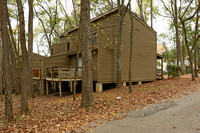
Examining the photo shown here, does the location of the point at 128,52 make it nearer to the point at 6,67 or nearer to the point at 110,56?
the point at 110,56

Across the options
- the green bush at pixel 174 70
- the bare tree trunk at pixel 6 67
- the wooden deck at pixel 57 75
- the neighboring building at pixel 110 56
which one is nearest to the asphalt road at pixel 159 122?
the bare tree trunk at pixel 6 67

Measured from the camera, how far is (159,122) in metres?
4.71

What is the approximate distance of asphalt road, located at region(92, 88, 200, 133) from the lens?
13.8 ft

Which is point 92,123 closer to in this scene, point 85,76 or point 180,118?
point 85,76

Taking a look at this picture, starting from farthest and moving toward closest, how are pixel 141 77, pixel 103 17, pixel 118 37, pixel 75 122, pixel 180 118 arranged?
1. pixel 141 77
2. pixel 103 17
3. pixel 118 37
4. pixel 75 122
5. pixel 180 118

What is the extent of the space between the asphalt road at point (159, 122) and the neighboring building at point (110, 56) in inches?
278

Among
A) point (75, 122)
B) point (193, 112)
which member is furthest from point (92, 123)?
point (193, 112)

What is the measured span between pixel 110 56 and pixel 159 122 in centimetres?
958

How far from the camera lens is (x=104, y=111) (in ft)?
20.4

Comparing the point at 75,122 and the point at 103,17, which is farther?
the point at 103,17

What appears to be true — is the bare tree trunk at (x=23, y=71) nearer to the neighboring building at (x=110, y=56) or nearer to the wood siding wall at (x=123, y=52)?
the neighboring building at (x=110, y=56)

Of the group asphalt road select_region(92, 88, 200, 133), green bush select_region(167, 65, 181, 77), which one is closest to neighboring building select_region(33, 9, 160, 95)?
green bush select_region(167, 65, 181, 77)

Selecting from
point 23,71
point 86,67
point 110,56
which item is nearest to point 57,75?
point 110,56

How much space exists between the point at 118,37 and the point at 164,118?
9172mm
